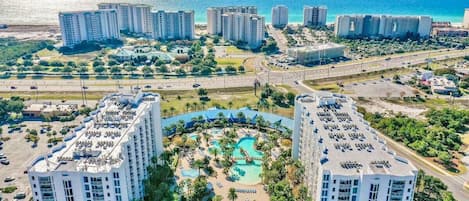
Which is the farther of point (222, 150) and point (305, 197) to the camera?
point (222, 150)

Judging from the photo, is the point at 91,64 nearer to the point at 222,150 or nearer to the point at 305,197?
the point at 222,150

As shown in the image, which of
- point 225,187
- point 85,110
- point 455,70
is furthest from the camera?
point 455,70

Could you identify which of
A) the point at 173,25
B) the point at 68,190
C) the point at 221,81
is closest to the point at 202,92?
the point at 221,81

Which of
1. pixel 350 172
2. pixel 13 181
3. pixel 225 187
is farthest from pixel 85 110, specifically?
pixel 350 172

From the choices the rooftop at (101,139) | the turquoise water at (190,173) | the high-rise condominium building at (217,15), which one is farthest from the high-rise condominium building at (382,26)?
the rooftop at (101,139)

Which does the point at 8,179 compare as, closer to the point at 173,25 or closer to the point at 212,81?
the point at 212,81

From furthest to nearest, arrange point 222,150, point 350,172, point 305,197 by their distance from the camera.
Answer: point 222,150 < point 305,197 < point 350,172

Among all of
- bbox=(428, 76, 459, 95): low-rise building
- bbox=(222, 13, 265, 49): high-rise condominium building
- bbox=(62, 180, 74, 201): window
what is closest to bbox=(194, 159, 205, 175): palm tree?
bbox=(62, 180, 74, 201): window
